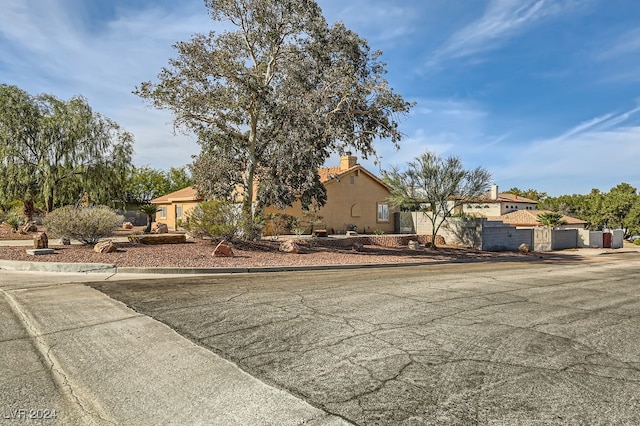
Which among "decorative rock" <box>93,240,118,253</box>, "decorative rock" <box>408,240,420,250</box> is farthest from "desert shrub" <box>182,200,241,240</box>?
"decorative rock" <box>408,240,420,250</box>

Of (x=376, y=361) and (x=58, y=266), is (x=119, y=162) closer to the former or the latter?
(x=58, y=266)

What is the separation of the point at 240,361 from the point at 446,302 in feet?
16.4

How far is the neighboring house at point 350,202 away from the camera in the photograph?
103 feet

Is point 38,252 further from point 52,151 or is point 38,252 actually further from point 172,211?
point 172,211

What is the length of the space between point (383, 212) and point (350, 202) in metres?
4.07

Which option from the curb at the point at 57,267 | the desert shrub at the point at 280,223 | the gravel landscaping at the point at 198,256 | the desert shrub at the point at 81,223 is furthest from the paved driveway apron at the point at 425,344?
the desert shrub at the point at 280,223

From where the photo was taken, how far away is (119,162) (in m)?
31.2

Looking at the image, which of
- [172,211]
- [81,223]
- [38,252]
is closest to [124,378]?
[38,252]

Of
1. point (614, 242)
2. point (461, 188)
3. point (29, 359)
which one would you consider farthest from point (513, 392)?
point (614, 242)

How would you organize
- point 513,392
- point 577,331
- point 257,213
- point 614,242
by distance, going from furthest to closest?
point 614,242, point 257,213, point 577,331, point 513,392

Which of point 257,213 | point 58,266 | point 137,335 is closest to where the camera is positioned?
point 137,335

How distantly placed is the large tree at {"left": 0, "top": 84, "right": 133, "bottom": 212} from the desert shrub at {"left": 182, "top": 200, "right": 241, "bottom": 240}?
533 inches

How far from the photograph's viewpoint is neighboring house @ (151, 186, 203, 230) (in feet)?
119

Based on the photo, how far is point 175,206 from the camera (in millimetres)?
38406
